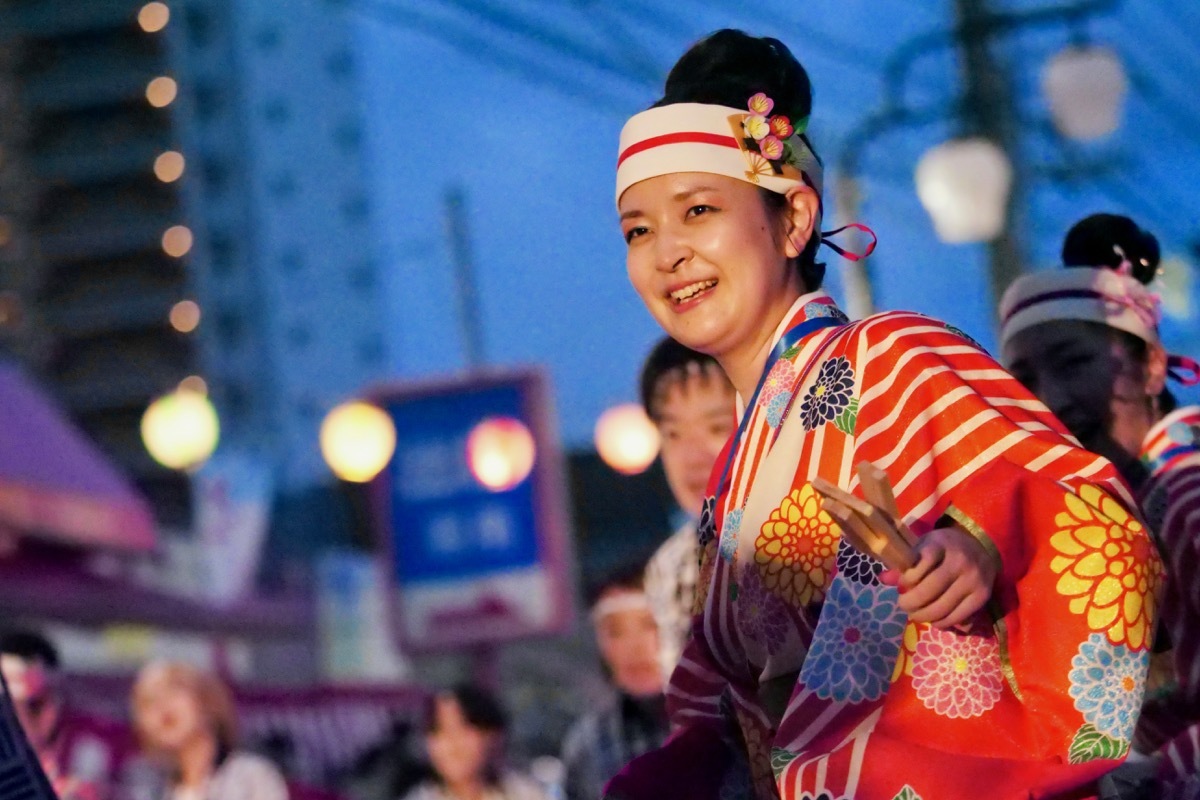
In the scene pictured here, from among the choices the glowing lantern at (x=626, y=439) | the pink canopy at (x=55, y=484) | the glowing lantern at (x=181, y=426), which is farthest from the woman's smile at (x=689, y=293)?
the pink canopy at (x=55, y=484)

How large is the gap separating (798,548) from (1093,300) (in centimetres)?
129

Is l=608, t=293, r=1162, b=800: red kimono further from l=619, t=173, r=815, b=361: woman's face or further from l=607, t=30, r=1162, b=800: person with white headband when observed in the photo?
l=619, t=173, r=815, b=361: woman's face

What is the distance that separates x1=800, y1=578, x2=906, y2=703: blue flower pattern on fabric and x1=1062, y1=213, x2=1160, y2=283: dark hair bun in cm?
149

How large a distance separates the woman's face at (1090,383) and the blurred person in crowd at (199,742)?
360 cm

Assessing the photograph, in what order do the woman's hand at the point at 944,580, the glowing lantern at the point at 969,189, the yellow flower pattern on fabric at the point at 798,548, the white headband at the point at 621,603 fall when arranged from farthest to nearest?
the glowing lantern at the point at 969,189, the white headband at the point at 621,603, the yellow flower pattern on fabric at the point at 798,548, the woman's hand at the point at 944,580

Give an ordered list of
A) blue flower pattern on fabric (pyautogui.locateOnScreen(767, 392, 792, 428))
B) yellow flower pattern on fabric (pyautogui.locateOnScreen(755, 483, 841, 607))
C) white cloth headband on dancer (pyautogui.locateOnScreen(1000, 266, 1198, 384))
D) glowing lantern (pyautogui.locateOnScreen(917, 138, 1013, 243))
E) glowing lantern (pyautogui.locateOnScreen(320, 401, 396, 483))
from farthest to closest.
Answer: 1. glowing lantern (pyautogui.locateOnScreen(320, 401, 396, 483))
2. glowing lantern (pyautogui.locateOnScreen(917, 138, 1013, 243))
3. white cloth headband on dancer (pyautogui.locateOnScreen(1000, 266, 1198, 384))
4. blue flower pattern on fabric (pyautogui.locateOnScreen(767, 392, 792, 428))
5. yellow flower pattern on fabric (pyautogui.locateOnScreen(755, 483, 841, 607))

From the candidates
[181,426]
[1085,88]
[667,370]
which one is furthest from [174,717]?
[181,426]

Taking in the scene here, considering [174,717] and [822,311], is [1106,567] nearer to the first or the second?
[822,311]

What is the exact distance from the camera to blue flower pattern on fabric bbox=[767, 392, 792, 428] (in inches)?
92.0

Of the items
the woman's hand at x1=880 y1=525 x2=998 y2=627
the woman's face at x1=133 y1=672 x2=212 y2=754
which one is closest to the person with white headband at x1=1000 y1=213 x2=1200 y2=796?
the woman's hand at x1=880 y1=525 x2=998 y2=627

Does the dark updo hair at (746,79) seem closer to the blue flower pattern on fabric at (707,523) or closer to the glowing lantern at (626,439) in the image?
the blue flower pattern on fabric at (707,523)

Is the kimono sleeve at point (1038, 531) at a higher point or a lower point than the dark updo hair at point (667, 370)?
lower

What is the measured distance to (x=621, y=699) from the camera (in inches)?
237

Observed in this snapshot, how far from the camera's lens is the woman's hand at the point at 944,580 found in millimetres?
1898
